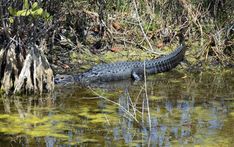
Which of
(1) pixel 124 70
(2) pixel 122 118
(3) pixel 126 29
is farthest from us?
(3) pixel 126 29

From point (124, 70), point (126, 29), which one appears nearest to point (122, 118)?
point (124, 70)

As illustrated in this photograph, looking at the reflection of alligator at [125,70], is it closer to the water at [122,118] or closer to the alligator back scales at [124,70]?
→ the alligator back scales at [124,70]

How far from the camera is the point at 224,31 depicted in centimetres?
907

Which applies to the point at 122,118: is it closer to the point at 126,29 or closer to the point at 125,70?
the point at 125,70

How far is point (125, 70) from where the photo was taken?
7762 millimetres

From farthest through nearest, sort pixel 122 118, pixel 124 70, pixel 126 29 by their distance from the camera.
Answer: pixel 126 29 → pixel 124 70 → pixel 122 118

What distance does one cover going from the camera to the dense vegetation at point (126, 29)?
25.9 feet

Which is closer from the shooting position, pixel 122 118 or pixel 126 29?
pixel 122 118

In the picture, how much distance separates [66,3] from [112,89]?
210cm

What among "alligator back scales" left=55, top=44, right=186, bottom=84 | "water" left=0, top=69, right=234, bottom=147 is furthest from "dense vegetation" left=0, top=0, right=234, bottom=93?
"water" left=0, top=69, right=234, bottom=147

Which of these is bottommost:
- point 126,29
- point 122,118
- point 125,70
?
point 122,118

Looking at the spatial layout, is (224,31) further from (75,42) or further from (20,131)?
(20,131)

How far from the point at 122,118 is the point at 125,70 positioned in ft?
7.86

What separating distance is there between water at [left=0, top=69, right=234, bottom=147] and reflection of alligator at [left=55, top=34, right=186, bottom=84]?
27 cm
